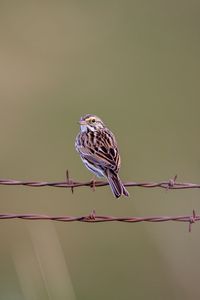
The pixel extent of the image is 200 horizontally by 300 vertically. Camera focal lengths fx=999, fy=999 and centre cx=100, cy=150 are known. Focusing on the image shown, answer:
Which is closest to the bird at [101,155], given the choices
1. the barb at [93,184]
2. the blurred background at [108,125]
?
the barb at [93,184]

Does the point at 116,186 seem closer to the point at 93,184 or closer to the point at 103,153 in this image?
the point at 93,184

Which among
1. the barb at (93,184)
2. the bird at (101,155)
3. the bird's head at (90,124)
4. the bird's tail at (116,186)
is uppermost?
the bird's head at (90,124)

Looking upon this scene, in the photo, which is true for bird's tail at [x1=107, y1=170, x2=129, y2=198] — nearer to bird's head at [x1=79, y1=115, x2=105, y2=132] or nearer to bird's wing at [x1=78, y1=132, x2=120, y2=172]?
bird's wing at [x1=78, y1=132, x2=120, y2=172]

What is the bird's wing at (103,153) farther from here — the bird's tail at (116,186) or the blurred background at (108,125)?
the blurred background at (108,125)

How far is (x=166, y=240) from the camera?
10.6 m

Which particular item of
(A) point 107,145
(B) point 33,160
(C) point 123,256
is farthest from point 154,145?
(A) point 107,145

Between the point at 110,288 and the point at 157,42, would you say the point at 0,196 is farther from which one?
the point at 157,42

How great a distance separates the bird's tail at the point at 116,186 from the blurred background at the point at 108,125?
631mm

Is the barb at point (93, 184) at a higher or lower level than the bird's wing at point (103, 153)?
lower

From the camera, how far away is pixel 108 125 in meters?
14.7

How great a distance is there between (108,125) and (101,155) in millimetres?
5750

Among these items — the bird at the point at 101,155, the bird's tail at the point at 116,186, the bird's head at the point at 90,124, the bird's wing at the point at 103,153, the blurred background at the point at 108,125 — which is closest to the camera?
the bird's tail at the point at 116,186

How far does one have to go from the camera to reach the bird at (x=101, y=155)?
856cm

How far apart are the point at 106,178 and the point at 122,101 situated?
704 cm
